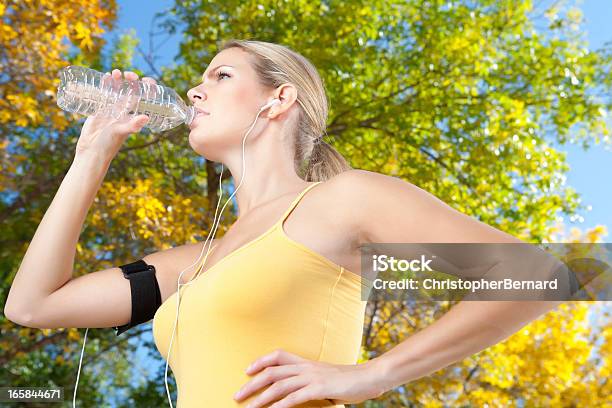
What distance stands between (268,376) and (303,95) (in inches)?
27.0

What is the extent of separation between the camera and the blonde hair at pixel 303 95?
1559 mm

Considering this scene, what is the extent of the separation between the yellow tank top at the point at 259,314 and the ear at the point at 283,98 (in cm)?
34

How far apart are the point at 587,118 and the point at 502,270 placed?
505 cm

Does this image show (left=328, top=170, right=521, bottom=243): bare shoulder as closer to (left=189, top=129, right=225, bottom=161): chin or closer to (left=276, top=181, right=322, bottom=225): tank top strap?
(left=276, top=181, right=322, bottom=225): tank top strap

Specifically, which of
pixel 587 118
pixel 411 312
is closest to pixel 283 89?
pixel 411 312

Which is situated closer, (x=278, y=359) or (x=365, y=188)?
(x=278, y=359)

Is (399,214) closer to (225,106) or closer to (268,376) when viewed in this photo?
(268,376)

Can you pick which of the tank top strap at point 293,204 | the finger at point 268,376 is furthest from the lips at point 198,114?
the finger at point 268,376

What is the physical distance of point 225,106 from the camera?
1489mm

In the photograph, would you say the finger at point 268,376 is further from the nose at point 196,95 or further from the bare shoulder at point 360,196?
the nose at point 196,95

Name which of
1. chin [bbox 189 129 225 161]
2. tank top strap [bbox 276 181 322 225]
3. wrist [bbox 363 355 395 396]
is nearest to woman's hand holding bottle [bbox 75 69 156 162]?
chin [bbox 189 129 225 161]

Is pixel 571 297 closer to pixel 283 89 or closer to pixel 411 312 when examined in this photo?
pixel 283 89

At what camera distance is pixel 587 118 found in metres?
5.77

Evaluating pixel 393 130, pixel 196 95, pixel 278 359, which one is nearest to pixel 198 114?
pixel 196 95
